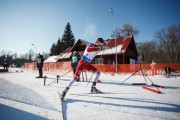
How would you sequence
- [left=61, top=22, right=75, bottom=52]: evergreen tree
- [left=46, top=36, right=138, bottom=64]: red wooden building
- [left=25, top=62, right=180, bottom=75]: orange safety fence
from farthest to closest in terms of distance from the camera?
[left=61, top=22, right=75, bottom=52]: evergreen tree, [left=46, top=36, right=138, bottom=64]: red wooden building, [left=25, top=62, right=180, bottom=75]: orange safety fence

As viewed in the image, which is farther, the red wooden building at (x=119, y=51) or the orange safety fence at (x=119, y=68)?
the red wooden building at (x=119, y=51)

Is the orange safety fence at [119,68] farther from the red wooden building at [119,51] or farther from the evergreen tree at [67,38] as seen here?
the evergreen tree at [67,38]

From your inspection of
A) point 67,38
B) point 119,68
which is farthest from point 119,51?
point 67,38

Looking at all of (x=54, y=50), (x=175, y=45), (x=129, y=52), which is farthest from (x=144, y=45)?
(x=54, y=50)

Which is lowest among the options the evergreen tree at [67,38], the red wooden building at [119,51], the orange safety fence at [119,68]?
the orange safety fence at [119,68]

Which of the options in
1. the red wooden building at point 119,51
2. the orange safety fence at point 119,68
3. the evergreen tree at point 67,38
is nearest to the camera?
the orange safety fence at point 119,68

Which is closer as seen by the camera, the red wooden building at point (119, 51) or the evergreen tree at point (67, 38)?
the red wooden building at point (119, 51)

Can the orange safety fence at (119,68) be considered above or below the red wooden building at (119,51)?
below

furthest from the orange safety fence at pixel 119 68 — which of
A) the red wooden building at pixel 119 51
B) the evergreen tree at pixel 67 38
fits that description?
the evergreen tree at pixel 67 38

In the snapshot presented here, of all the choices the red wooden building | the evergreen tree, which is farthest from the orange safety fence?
the evergreen tree

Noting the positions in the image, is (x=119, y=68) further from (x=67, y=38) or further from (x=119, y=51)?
(x=67, y=38)

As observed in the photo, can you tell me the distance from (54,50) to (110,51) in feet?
119

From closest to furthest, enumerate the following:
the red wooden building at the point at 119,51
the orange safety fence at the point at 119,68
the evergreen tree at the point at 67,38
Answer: the orange safety fence at the point at 119,68 → the red wooden building at the point at 119,51 → the evergreen tree at the point at 67,38

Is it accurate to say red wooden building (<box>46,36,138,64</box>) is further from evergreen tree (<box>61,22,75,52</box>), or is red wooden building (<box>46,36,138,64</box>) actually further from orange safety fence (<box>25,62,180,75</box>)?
evergreen tree (<box>61,22,75,52</box>)
